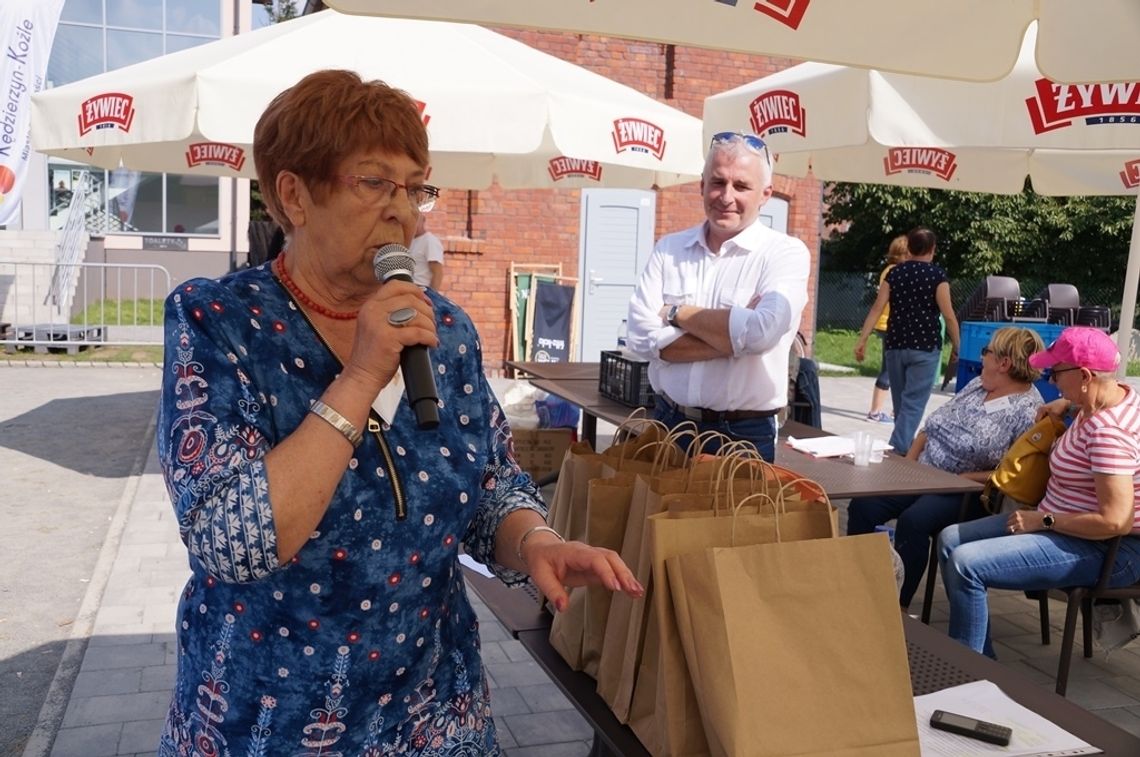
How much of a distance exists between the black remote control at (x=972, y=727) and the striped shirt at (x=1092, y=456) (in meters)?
2.17

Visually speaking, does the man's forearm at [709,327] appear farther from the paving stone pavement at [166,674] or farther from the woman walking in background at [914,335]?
the woman walking in background at [914,335]

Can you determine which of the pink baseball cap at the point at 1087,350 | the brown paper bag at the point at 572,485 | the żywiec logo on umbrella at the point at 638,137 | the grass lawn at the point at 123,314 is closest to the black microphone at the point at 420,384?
the brown paper bag at the point at 572,485

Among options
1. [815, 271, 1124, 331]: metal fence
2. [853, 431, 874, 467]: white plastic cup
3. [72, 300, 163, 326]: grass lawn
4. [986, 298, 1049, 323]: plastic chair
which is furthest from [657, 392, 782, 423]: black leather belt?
[815, 271, 1124, 331]: metal fence

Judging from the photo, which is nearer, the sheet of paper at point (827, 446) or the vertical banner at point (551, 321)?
the sheet of paper at point (827, 446)

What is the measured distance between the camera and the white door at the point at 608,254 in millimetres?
14414

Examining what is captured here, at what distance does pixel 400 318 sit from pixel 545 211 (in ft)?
42.6

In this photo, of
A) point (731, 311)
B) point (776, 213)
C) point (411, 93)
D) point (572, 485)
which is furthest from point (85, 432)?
point (776, 213)

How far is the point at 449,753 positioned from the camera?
66.4 inches

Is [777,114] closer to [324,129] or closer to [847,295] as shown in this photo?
[324,129]

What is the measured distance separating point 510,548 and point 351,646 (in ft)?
1.16

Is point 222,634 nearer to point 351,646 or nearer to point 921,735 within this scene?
point 351,646

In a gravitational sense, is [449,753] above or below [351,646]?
below

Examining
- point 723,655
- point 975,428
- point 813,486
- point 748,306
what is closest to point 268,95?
point 748,306

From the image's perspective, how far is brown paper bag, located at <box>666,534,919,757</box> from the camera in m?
1.70
